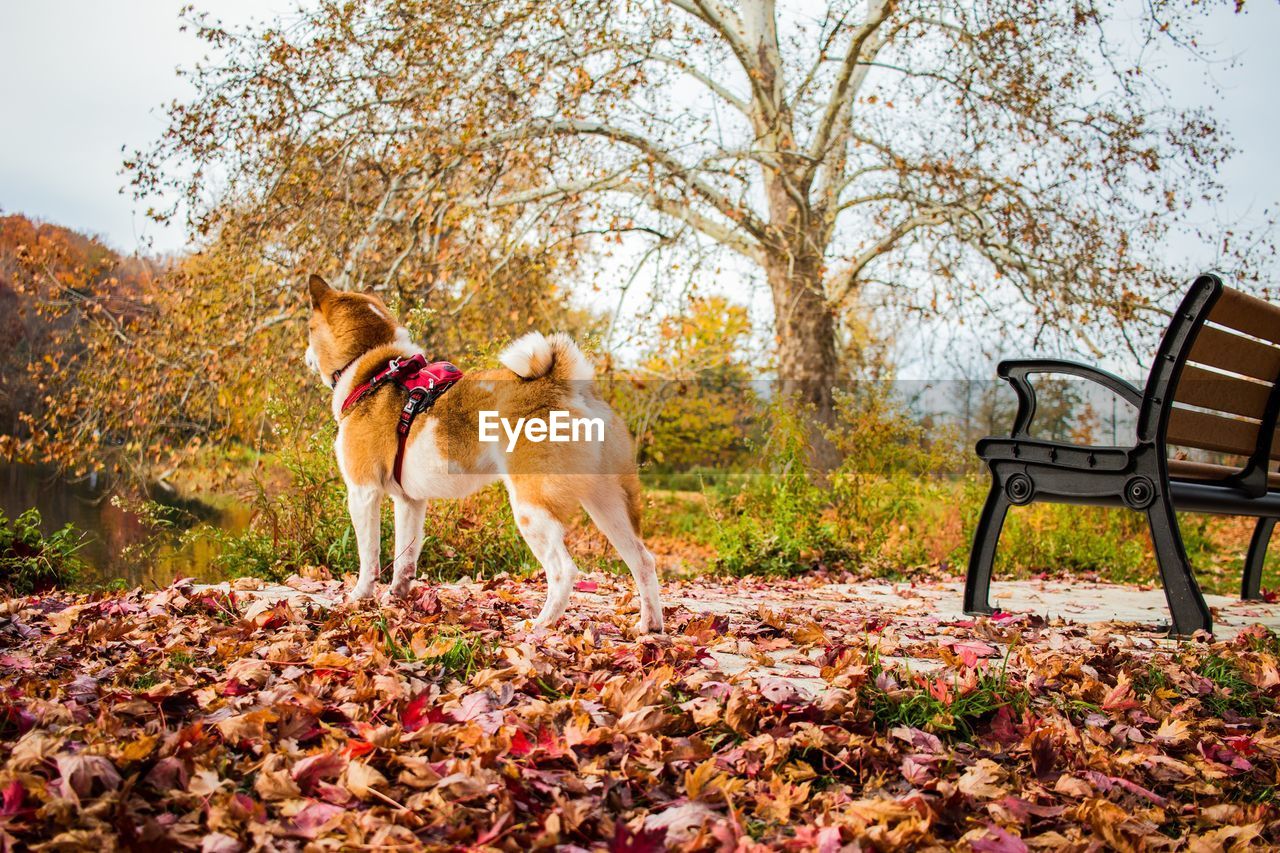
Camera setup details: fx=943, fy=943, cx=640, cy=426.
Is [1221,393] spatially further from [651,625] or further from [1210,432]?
[651,625]

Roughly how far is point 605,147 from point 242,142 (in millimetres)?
4080

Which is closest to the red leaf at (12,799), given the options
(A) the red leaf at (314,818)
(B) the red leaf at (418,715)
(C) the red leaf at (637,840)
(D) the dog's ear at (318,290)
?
(A) the red leaf at (314,818)

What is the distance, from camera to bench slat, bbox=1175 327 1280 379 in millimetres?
4281

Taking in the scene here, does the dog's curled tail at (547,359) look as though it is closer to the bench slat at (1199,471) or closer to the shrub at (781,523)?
the bench slat at (1199,471)

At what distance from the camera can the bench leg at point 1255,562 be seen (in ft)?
20.0

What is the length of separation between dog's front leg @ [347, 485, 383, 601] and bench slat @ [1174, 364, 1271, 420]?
12.1ft

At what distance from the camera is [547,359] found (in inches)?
150

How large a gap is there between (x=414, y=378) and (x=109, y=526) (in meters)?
6.34

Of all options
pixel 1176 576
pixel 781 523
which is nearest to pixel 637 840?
pixel 1176 576

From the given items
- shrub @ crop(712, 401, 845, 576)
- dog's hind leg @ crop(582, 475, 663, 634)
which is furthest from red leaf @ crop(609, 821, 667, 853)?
shrub @ crop(712, 401, 845, 576)

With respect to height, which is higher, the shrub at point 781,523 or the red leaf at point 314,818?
the shrub at point 781,523

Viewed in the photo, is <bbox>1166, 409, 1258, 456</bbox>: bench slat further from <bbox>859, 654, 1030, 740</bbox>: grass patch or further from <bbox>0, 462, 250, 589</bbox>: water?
<bbox>0, 462, 250, 589</bbox>: water

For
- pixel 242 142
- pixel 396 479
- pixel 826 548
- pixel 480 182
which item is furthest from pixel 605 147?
pixel 396 479

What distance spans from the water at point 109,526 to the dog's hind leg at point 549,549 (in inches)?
135
